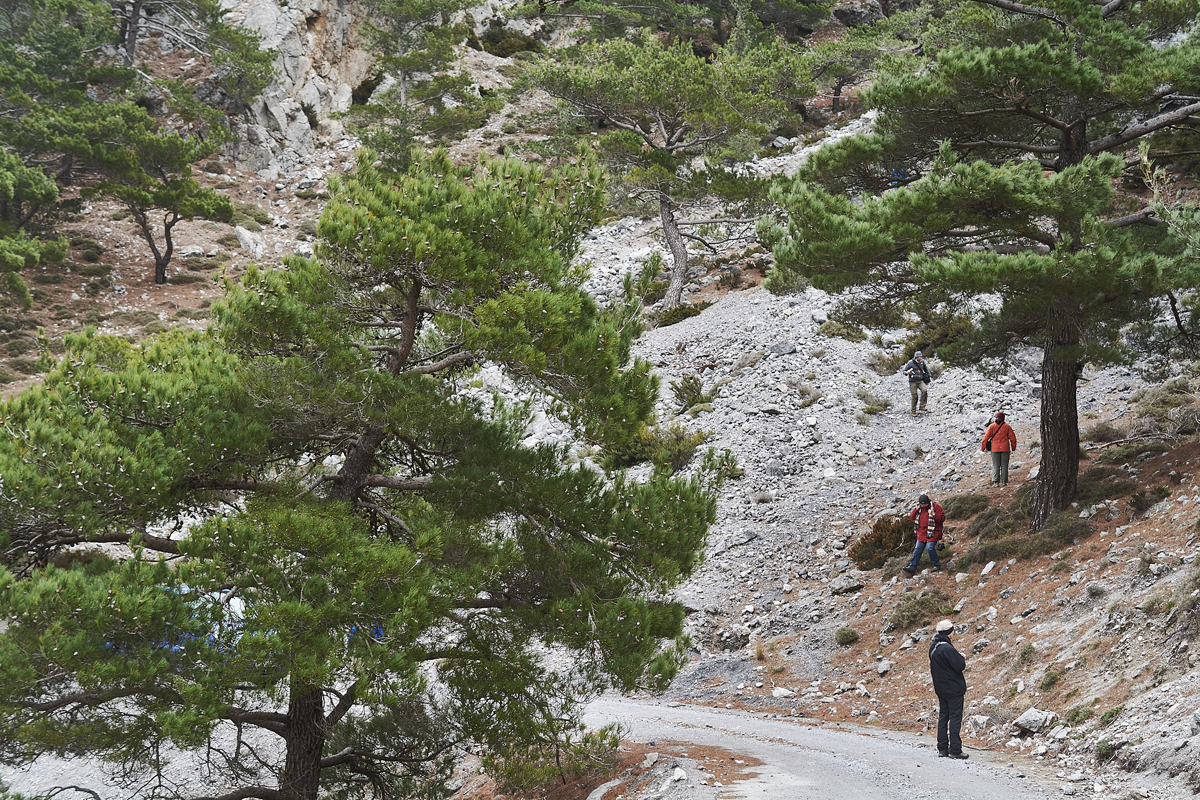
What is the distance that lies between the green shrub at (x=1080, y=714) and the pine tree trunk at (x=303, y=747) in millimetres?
7586

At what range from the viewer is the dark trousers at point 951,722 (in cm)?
767

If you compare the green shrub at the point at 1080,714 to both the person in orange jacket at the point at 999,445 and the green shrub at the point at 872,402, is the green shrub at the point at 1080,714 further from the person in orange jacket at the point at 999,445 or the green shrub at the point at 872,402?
the green shrub at the point at 872,402

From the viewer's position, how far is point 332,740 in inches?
364

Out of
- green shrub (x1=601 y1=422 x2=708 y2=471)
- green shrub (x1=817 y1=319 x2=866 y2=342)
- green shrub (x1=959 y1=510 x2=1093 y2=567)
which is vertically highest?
green shrub (x1=817 y1=319 x2=866 y2=342)

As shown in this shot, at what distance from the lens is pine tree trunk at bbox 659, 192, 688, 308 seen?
2925 cm

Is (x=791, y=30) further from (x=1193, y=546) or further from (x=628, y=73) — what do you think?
(x=1193, y=546)

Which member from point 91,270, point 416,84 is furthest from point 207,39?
point 91,270

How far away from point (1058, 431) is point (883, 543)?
396 centimetres

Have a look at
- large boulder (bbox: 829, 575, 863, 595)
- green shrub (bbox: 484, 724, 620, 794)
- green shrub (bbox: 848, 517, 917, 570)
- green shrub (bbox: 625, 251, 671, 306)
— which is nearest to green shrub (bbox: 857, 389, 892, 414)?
green shrub (bbox: 848, 517, 917, 570)

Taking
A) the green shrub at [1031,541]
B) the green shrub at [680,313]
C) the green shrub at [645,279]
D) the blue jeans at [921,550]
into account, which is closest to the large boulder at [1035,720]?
the green shrub at [1031,541]

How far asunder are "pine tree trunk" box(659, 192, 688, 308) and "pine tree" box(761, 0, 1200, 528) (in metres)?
16.2

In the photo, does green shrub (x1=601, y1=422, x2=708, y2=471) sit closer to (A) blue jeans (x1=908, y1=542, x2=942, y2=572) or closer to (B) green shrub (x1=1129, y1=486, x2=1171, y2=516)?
(A) blue jeans (x1=908, y1=542, x2=942, y2=572)

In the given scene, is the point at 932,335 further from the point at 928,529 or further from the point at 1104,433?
the point at 928,529

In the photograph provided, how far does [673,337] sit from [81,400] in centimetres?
2074
